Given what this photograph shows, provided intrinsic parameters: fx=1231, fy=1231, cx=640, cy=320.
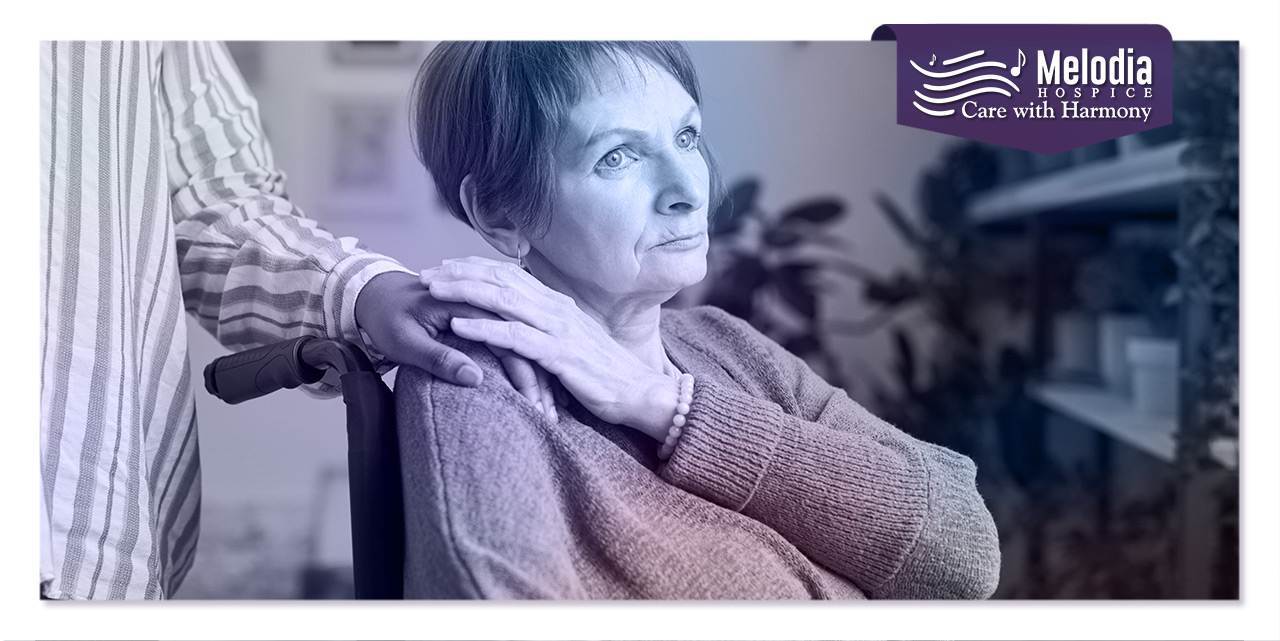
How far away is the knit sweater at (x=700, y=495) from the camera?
63.5 inches

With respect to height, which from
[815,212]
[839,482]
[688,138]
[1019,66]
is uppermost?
[1019,66]

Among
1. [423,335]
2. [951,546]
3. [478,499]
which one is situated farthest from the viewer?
[951,546]

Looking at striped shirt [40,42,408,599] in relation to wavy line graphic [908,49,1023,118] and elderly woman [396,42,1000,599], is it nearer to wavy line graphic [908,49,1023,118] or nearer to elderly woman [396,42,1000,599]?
elderly woman [396,42,1000,599]

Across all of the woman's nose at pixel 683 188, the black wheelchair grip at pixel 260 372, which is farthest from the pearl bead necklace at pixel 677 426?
the black wheelchair grip at pixel 260 372

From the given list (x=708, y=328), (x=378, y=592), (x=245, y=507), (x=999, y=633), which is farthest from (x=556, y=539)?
(x=999, y=633)

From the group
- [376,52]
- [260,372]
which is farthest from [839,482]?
[376,52]

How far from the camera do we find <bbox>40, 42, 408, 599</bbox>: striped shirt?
72.0 inches

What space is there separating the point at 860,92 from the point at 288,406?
101cm

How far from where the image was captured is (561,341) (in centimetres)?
174

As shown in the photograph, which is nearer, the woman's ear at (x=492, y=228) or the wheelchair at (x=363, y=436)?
the wheelchair at (x=363, y=436)

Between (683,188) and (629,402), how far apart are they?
0.34m

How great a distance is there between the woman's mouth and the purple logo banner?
38cm

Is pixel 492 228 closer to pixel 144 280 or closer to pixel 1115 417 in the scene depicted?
pixel 144 280

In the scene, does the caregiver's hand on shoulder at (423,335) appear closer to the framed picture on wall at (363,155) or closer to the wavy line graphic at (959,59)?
the framed picture on wall at (363,155)
